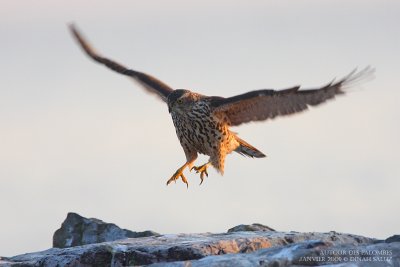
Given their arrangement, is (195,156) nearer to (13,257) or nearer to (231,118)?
(231,118)

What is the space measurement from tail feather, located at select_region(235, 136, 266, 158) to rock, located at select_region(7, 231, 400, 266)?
16.8 ft

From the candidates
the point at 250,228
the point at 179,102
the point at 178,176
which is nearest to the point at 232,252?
the point at 250,228

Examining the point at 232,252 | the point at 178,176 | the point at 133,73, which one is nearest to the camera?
the point at 232,252

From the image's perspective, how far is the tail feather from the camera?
16500mm

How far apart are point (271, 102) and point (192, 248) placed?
491 centimetres

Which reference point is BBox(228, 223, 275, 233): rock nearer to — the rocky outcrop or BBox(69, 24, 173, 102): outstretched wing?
the rocky outcrop

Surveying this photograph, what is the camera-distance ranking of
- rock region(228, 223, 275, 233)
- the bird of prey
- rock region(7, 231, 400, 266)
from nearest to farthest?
rock region(7, 231, 400, 266)
rock region(228, 223, 275, 233)
the bird of prey

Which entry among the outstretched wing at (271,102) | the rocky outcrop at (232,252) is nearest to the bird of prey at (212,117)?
the outstretched wing at (271,102)

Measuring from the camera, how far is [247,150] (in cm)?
1667

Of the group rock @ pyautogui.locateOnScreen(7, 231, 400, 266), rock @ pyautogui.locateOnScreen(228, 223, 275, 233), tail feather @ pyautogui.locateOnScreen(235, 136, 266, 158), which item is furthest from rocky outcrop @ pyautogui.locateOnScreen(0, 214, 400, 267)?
A: tail feather @ pyautogui.locateOnScreen(235, 136, 266, 158)

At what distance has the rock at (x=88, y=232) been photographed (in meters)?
13.0

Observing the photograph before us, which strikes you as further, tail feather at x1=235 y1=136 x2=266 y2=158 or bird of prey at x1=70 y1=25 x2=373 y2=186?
tail feather at x1=235 y1=136 x2=266 y2=158

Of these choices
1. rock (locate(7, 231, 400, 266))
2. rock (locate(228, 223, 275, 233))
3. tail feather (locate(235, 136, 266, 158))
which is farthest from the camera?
tail feather (locate(235, 136, 266, 158))

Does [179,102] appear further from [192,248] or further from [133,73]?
[192,248]
